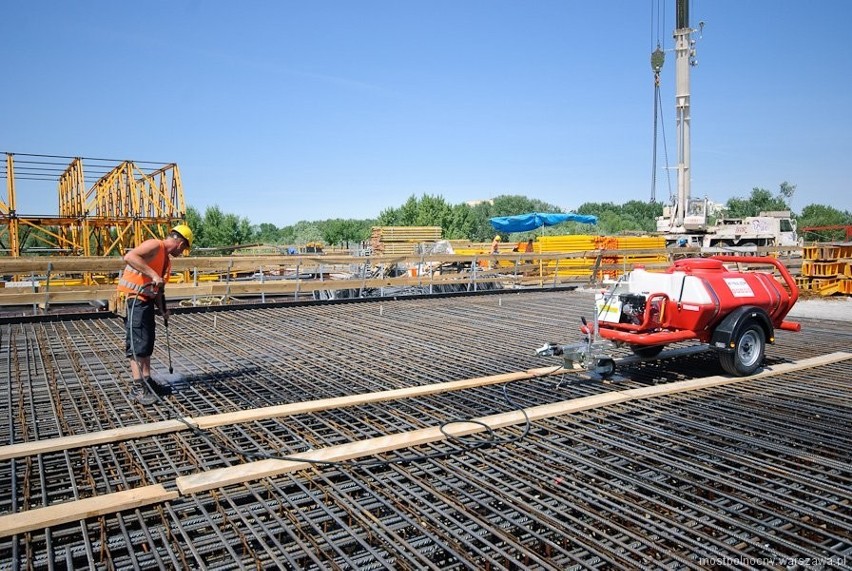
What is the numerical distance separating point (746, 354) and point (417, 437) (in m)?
4.04

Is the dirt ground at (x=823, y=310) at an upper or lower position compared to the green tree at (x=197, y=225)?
lower

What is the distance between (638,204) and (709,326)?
110625mm

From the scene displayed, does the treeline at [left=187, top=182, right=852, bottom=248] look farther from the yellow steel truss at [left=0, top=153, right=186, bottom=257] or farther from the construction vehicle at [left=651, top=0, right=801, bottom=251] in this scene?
the yellow steel truss at [left=0, top=153, right=186, bottom=257]

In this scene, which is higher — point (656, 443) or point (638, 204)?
point (638, 204)

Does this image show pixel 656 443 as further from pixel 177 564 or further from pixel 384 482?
pixel 177 564

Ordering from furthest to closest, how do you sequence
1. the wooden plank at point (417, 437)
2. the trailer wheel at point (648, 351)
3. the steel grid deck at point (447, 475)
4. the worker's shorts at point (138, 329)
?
the trailer wheel at point (648, 351) → the worker's shorts at point (138, 329) → the wooden plank at point (417, 437) → the steel grid deck at point (447, 475)

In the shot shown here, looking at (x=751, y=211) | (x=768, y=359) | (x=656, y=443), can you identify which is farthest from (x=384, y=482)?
(x=751, y=211)

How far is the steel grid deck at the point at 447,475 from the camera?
3020 mm

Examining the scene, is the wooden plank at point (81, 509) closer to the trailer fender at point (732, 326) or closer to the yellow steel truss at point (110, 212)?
the trailer fender at point (732, 326)

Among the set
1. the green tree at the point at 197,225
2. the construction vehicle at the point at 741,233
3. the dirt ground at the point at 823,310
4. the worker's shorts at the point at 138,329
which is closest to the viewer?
the worker's shorts at the point at 138,329

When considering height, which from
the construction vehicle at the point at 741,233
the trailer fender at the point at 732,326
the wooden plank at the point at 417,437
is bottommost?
the wooden plank at the point at 417,437

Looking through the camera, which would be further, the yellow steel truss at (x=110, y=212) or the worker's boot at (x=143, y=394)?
the yellow steel truss at (x=110, y=212)

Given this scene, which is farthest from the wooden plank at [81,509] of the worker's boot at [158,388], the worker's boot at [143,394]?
the worker's boot at [158,388]

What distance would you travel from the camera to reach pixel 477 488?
3736 mm
